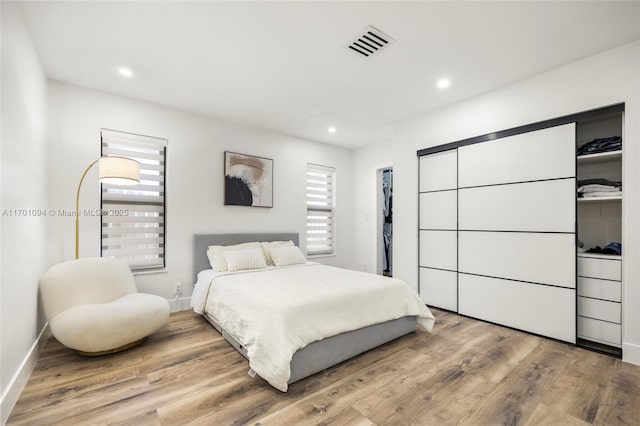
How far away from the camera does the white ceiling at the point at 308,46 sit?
81.5 inches

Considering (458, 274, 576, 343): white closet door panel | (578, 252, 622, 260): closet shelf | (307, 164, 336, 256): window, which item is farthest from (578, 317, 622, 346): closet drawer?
(307, 164, 336, 256): window

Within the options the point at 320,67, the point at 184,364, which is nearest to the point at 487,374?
the point at 184,364

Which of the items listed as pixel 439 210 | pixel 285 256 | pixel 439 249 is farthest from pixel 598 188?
pixel 285 256

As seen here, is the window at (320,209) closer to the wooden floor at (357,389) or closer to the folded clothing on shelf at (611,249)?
the wooden floor at (357,389)

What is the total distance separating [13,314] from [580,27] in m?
4.50

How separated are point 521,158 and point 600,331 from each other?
1.75 meters

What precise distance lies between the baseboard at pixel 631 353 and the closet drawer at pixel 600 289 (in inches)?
14.6

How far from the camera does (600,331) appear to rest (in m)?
2.63

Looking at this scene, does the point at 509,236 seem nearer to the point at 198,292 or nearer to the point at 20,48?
the point at 198,292

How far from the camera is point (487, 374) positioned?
7.17ft

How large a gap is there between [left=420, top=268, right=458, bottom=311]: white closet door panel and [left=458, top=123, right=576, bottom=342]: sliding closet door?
0.30 ft

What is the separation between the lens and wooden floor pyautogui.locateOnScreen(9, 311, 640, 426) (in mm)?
1704

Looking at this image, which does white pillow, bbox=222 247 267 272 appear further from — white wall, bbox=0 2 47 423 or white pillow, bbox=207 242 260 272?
white wall, bbox=0 2 47 423

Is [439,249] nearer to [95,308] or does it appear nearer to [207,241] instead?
[207,241]
